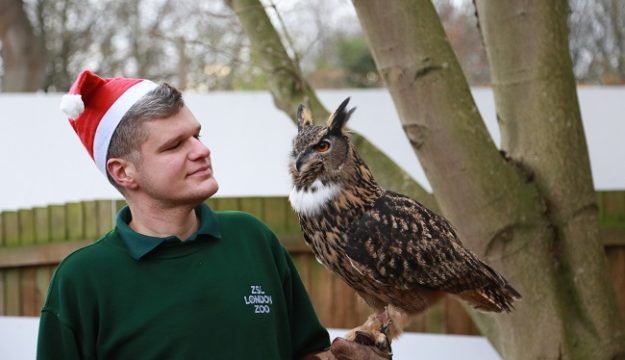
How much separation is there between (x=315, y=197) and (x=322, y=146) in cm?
12

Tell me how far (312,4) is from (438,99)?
27.6 ft

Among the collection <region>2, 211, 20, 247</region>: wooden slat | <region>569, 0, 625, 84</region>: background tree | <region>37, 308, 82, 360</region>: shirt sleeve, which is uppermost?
<region>569, 0, 625, 84</region>: background tree

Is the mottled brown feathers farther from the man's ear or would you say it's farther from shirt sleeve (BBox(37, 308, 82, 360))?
shirt sleeve (BBox(37, 308, 82, 360))

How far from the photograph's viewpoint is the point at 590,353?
2.84m

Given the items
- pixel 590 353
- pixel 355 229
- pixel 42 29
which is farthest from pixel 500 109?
pixel 42 29

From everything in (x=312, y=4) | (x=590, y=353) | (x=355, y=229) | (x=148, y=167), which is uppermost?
(x=312, y=4)

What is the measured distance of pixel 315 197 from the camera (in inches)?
74.9

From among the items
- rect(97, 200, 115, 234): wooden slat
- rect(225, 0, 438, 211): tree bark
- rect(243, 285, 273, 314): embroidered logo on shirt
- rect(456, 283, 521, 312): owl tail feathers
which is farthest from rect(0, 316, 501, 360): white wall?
rect(243, 285, 273, 314): embroidered logo on shirt

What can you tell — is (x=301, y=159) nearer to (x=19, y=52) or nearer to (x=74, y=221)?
(x=74, y=221)

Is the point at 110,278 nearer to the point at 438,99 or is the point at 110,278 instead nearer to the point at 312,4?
the point at 438,99

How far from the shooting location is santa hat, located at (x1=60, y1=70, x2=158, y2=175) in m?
1.63

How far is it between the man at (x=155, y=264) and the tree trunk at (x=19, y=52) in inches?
387

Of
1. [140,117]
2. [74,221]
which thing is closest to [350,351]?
[140,117]

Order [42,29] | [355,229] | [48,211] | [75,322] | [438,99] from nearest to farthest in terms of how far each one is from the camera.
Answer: [75,322]
[355,229]
[438,99]
[48,211]
[42,29]
